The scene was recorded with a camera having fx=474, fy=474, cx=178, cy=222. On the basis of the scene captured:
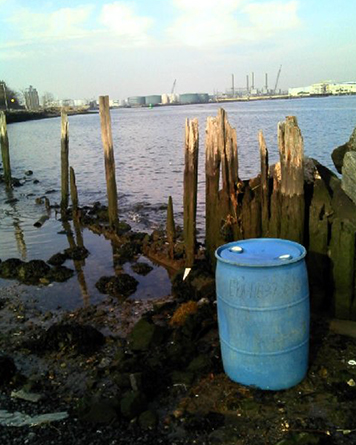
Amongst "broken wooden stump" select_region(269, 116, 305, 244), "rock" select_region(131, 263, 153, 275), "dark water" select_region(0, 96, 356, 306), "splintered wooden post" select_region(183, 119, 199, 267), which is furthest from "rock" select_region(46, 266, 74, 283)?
"broken wooden stump" select_region(269, 116, 305, 244)

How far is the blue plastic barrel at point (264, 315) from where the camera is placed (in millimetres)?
4535

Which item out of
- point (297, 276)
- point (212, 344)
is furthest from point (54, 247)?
point (297, 276)

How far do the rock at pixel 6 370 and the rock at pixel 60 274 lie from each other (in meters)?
3.84

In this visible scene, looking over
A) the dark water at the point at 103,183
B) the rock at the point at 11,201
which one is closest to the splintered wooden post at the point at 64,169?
the dark water at the point at 103,183

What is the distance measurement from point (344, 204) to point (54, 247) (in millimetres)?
8461

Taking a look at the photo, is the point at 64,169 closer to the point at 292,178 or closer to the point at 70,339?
the point at 70,339

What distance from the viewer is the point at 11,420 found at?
477 centimetres

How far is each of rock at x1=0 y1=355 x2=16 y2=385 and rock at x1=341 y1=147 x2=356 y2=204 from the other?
4.99 m

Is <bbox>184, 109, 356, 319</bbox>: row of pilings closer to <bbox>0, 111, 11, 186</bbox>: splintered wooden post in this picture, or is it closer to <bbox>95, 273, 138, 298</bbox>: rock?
<bbox>95, 273, 138, 298</bbox>: rock

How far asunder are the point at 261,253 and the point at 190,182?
4667 mm

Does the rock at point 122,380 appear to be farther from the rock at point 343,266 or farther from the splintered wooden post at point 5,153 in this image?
the splintered wooden post at point 5,153

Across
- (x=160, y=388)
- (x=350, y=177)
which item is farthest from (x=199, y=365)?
(x=350, y=177)

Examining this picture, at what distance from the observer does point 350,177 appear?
6.70 meters

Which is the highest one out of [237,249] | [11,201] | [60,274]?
[237,249]
